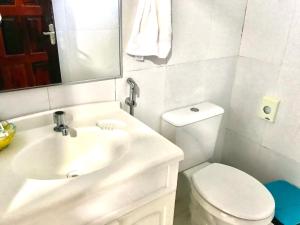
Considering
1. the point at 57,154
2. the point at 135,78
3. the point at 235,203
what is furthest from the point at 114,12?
the point at 235,203

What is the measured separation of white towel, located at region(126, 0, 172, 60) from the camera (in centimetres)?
111

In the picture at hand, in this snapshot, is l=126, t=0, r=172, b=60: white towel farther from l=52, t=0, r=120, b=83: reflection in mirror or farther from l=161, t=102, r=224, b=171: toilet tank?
l=161, t=102, r=224, b=171: toilet tank

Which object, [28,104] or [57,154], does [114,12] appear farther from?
[57,154]

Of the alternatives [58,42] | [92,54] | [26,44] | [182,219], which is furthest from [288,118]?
[26,44]

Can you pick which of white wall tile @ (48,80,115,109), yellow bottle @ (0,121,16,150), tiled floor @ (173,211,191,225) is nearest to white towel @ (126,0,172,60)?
white wall tile @ (48,80,115,109)

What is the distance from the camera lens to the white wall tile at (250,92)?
1543 millimetres

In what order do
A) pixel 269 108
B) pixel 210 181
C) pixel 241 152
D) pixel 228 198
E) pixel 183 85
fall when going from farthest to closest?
1. pixel 241 152
2. pixel 269 108
3. pixel 183 85
4. pixel 210 181
5. pixel 228 198

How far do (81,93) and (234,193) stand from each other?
86 cm

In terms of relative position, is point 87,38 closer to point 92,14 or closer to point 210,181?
point 92,14

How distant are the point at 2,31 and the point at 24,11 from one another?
0.33 feet

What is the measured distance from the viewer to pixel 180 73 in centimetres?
141

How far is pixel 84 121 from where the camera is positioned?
3.64ft

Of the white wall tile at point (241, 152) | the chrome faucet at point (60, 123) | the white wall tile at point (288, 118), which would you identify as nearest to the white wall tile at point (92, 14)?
the chrome faucet at point (60, 123)

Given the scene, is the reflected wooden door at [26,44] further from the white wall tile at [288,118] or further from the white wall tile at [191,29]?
the white wall tile at [288,118]
